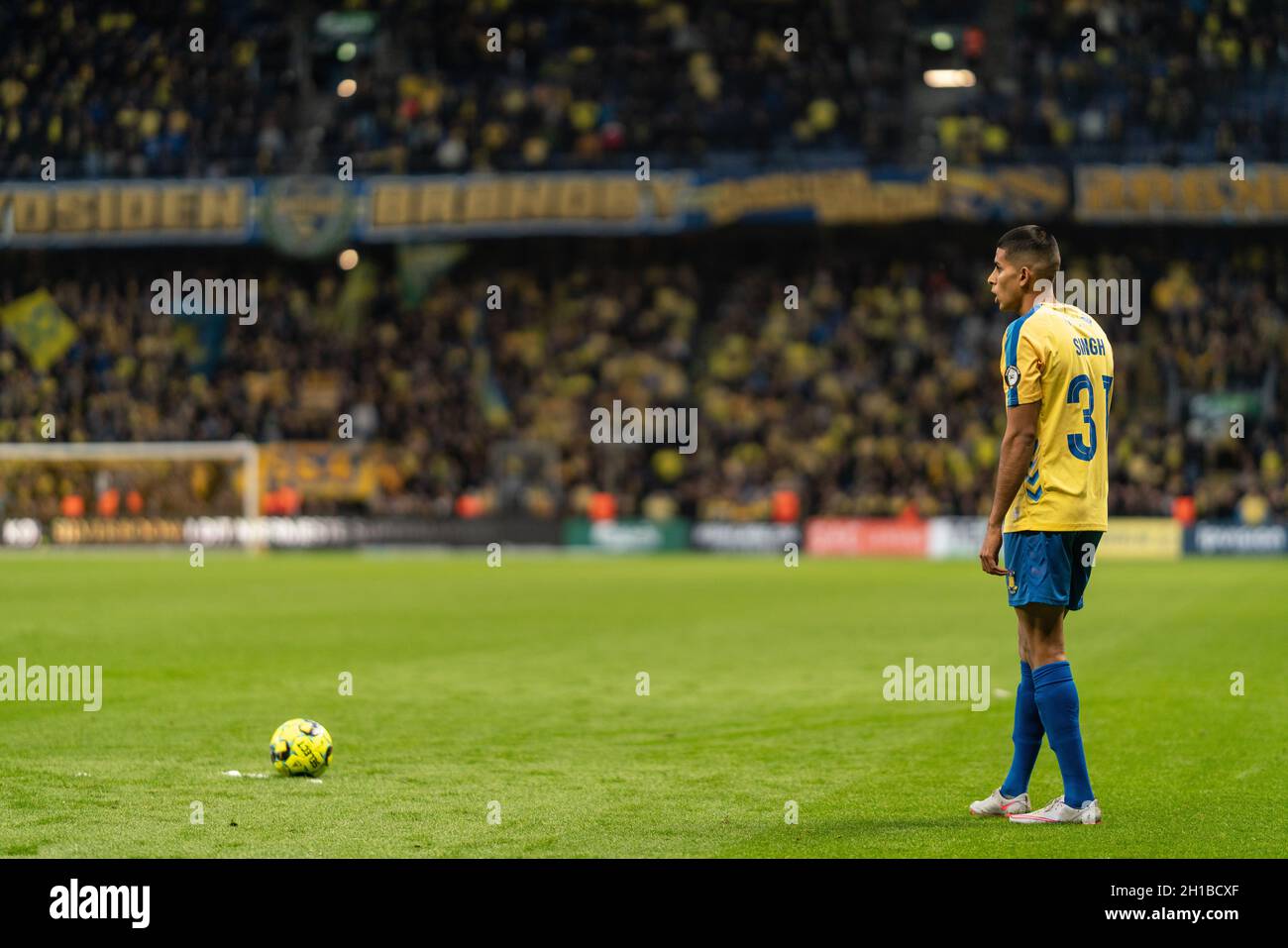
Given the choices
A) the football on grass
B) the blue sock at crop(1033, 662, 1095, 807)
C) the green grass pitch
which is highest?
the blue sock at crop(1033, 662, 1095, 807)

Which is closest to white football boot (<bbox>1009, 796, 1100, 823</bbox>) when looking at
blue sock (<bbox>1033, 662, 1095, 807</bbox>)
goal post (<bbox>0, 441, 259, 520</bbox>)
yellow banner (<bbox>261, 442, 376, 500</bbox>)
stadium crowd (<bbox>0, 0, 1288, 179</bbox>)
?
blue sock (<bbox>1033, 662, 1095, 807</bbox>)

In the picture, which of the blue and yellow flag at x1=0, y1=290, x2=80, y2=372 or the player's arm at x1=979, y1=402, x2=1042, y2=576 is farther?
the blue and yellow flag at x1=0, y1=290, x2=80, y2=372

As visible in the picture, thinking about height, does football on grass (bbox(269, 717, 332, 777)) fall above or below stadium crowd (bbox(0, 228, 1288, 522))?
below

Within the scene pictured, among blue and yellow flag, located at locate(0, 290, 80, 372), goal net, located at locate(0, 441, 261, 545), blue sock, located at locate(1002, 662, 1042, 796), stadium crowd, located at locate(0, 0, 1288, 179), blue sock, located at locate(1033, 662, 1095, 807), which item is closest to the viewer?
blue sock, located at locate(1033, 662, 1095, 807)

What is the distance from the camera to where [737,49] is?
43094 mm

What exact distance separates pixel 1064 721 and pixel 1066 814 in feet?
1.33

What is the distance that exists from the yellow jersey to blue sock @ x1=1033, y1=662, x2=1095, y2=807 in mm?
619

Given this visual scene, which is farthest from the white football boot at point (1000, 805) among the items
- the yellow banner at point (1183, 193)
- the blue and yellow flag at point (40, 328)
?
the blue and yellow flag at point (40, 328)

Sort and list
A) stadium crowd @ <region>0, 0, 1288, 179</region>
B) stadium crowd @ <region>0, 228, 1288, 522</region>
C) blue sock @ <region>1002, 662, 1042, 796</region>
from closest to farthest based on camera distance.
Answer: blue sock @ <region>1002, 662, 1042, 796</region> < stadium crowd @ <region>0, 228, 1288, 522</region> < stadium crowd @ <region>0, 0, 1288, 179</region>

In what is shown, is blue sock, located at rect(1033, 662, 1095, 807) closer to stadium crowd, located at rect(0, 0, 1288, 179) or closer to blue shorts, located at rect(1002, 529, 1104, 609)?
blue shorts, located at rect(1002, 529, 1104, 609)

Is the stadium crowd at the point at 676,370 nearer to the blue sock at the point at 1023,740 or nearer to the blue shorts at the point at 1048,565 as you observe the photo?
the blue sock at the point at 1023,740

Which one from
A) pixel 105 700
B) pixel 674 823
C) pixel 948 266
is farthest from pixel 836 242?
pixel 674 823

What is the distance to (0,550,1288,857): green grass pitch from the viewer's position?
7.32m

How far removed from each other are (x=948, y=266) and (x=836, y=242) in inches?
105
